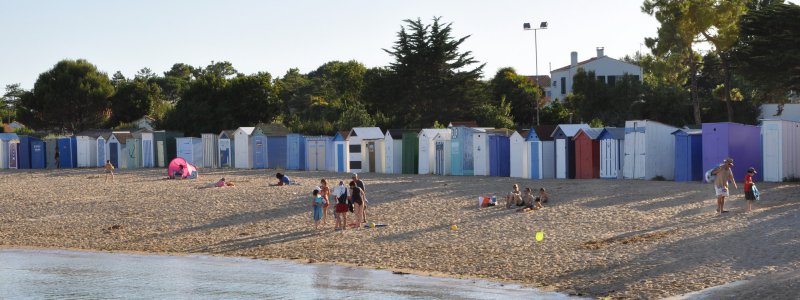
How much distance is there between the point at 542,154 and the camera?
29.1m

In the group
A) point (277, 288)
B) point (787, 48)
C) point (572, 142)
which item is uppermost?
point (787, 48)

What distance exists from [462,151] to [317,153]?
27.8 ft

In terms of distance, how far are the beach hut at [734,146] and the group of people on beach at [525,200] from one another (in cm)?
575

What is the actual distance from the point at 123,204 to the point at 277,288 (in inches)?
491

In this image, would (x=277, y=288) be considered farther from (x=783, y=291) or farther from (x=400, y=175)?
(x=400, y=175)

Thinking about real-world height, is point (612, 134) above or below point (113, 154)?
above

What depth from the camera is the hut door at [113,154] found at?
46.1 metres

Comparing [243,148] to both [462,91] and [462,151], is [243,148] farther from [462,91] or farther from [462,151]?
[462,91]

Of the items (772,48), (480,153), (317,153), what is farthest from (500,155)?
(772,48)

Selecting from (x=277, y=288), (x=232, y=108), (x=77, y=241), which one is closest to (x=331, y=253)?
(x=277, y=288)

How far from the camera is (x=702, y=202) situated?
65.8 feet

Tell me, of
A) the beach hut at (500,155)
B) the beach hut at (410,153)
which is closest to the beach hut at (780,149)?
the beach hut at (500,155)

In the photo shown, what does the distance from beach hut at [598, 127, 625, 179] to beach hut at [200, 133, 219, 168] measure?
20971 millimetres

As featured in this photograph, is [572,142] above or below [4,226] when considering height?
above
